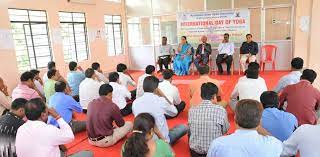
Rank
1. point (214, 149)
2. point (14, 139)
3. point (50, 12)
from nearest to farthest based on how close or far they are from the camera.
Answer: point (214, 149), point (14, 139), point (50, 12)

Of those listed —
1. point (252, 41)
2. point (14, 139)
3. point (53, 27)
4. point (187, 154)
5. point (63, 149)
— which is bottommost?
point (187, 154)

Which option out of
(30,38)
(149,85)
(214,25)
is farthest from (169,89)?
(214,25)

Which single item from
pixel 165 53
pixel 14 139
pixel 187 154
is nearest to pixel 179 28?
pixel 165 53

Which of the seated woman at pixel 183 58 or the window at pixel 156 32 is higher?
the window at pixel 156 32

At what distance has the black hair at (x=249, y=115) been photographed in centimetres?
163

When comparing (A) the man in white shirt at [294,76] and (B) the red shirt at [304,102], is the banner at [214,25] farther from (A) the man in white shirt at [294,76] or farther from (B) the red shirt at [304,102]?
(B) the red shirt at [304,102]

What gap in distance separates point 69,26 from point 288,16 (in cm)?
654

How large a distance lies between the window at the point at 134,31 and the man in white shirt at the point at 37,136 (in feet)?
27.0

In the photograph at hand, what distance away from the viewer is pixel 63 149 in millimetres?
2863

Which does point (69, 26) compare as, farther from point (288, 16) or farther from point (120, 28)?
point (288, 16)

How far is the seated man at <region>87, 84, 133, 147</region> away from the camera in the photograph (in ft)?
10.6

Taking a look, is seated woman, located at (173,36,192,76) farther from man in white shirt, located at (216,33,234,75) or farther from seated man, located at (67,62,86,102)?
seated man, located at (67,62,86,102)

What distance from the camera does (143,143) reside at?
1.53 m

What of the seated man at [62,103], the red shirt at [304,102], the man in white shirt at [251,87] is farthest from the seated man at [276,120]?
the seated man at [62,103]
